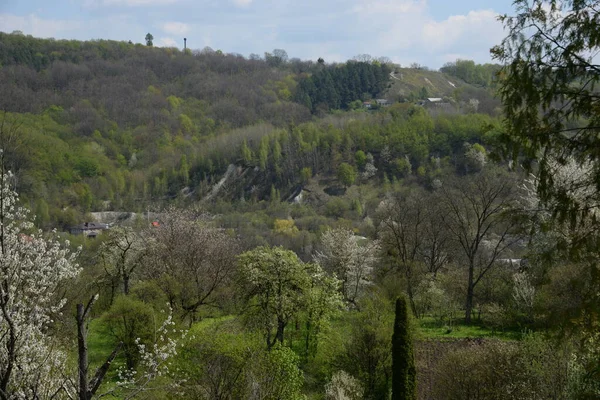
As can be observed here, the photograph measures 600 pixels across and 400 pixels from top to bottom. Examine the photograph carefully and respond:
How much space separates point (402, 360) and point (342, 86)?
118 m

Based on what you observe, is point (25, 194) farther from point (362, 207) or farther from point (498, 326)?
point (498, 326)

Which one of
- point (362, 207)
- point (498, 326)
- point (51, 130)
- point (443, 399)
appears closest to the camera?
point (443, 399)

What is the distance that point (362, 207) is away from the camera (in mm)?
74875

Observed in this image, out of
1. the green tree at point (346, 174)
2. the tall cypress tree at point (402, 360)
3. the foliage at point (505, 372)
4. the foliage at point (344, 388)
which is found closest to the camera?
the foliage at point (505, 372)

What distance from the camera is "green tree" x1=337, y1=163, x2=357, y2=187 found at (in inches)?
3295

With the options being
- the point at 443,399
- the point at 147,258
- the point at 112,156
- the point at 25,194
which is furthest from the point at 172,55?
the point at 443,399

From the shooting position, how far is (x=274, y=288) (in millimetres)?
20672

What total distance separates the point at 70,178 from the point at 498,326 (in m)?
83.8

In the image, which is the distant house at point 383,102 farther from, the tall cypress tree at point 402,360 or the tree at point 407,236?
the tall cypress tree at point 402,360

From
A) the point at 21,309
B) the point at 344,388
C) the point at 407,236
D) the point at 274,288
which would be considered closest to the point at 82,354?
the point at 21,309

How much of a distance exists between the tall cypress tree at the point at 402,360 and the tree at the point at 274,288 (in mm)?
4636

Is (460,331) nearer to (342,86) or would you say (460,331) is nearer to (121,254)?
(121,254)

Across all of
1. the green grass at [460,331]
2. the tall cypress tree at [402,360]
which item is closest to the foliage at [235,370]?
the tall cypress tree at [402,360]

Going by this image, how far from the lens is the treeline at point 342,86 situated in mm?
128500
